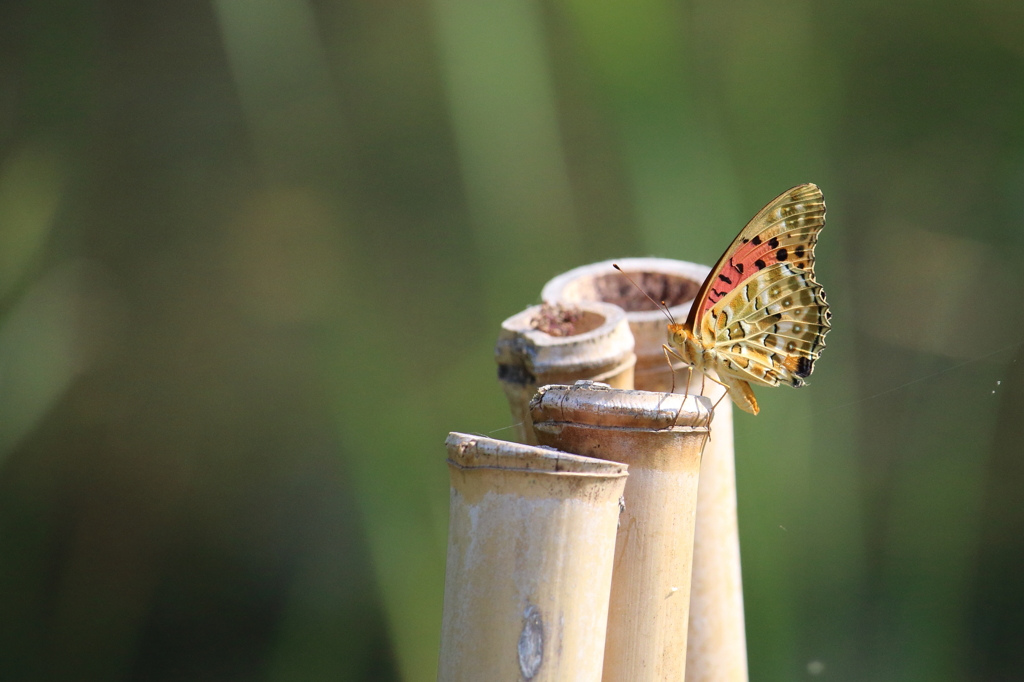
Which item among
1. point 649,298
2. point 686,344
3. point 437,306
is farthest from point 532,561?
point 437,306

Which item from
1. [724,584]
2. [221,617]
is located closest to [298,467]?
[221,617]

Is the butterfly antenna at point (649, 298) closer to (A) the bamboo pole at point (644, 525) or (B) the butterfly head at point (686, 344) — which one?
(B) the butterfly head at point (686, 344)

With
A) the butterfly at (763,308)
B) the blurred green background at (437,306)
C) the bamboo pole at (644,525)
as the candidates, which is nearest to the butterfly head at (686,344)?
the butterfly at (763,308)

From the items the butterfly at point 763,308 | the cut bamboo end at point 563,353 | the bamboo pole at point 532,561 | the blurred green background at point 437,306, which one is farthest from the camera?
the blurred green background at point 437,306

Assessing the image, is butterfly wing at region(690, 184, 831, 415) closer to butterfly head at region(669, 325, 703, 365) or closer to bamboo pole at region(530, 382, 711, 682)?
butterfly head at region(669, 325, 703, 365)

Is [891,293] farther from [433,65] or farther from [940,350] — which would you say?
[433,65]

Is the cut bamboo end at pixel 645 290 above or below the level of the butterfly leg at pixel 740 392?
above

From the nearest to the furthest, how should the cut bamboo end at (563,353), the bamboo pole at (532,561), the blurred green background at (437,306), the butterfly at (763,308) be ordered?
the bamboo pole at (532,561) → the cut bamboo end at (563,353) → the butterfly at (763,308) → the blurred green background at (437,306)

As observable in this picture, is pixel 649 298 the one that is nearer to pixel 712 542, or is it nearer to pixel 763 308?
pixel 763 308
